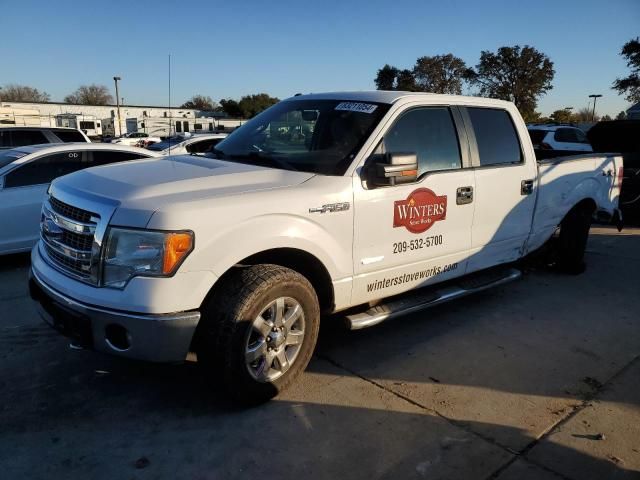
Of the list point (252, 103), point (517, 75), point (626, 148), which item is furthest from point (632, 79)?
point (252, 103)

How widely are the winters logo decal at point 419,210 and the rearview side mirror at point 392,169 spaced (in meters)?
0.22

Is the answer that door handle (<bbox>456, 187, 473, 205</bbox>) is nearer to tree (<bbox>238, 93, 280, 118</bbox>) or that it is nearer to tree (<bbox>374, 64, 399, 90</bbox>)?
tree (<bbox>374, 64, 399, 90</bbox>)

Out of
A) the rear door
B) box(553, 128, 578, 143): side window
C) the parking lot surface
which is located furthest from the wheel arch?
box(553, 128, 578, 143): side window

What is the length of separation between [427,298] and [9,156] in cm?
553

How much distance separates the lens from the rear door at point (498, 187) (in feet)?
13.8

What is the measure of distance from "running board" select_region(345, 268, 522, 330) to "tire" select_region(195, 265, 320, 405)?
1.37 feet

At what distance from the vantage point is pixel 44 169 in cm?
631

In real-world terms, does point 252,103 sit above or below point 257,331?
above

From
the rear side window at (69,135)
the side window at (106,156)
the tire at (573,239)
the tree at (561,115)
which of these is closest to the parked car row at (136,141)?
the rear side window at (69,135)

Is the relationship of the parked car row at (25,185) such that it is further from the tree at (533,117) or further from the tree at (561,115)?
the tree at (561,115)

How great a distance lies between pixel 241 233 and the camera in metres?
2.80

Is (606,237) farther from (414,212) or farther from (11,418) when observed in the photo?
(11,418)

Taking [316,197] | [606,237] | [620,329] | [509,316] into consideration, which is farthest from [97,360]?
[606,237]

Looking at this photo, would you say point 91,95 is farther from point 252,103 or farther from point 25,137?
point 25,137
